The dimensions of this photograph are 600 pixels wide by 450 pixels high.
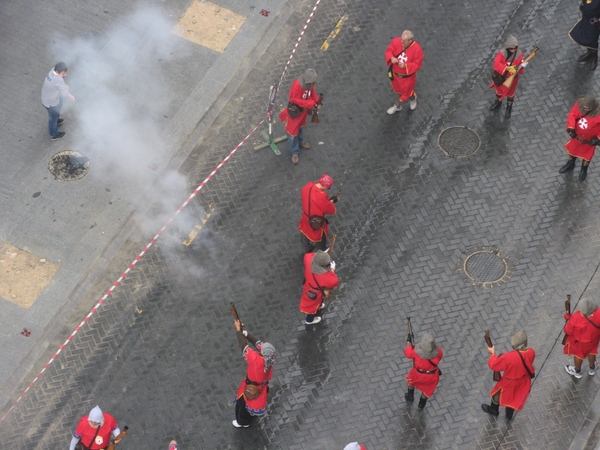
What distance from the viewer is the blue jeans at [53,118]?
1898 cm

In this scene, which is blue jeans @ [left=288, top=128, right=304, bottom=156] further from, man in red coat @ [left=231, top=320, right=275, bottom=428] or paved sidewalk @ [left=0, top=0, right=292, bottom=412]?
man in red coat @ [left=231, top=320, right=275, bottom=428]

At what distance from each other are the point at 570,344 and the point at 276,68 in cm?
838

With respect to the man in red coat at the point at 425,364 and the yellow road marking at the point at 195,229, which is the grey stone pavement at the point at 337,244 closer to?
the yellow road marking at the point at 195,229

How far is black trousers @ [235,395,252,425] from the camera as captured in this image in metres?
15.6

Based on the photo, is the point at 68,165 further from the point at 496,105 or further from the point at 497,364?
the point at 497,364

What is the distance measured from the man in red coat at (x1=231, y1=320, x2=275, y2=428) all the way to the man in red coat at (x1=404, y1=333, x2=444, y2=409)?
84.0 inches

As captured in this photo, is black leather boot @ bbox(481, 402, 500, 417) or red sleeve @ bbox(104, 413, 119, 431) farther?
black leather boot @ bbox(481, 402, 500, 417)

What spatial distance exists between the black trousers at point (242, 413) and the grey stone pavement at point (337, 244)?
1.02 feet

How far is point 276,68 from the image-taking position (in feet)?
67.3

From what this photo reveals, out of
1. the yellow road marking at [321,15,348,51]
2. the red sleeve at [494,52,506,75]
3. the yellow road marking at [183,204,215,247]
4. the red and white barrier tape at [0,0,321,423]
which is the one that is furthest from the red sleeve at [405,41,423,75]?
the yellow road marking at [183,204,215,247]

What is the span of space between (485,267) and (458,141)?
2.85 metres

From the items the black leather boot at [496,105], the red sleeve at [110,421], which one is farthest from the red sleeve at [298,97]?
the red sleeve at [110,421]

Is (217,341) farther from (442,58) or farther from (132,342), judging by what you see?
(442,58)

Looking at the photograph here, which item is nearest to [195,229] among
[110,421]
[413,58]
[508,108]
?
[110,421]
